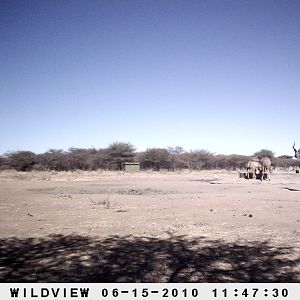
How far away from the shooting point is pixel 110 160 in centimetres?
7931

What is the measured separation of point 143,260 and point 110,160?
2902 inches

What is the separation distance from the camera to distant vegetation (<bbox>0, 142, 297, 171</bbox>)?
74.9 metres

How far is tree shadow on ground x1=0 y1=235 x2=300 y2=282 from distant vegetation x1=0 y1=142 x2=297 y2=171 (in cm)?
Answer: 6795

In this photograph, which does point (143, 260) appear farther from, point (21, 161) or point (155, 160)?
point (155, 160)

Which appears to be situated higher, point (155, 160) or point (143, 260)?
point (155, 160)

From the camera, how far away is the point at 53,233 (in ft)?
29.0

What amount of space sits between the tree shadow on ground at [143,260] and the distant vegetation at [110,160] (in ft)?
223

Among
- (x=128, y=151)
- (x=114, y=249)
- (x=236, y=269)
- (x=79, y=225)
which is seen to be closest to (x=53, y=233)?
(x=79, y=225)

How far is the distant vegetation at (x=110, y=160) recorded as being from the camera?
7494cm
